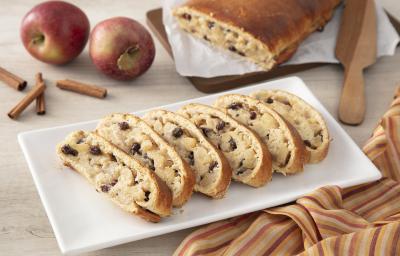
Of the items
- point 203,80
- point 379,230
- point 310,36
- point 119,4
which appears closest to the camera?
point 379,230

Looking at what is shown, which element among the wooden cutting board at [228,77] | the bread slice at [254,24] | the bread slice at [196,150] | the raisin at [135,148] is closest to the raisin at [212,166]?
the bread slice at [196,150]

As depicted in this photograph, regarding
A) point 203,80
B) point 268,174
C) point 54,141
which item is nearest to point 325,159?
point 268,174

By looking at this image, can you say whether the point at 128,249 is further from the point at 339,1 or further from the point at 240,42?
the point at 339,1

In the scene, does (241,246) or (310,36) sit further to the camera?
(310,36)

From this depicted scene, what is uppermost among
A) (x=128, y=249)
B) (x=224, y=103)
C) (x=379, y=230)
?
(x=224, y=103)

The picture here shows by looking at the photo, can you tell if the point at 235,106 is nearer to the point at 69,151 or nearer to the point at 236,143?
the point at 236,143

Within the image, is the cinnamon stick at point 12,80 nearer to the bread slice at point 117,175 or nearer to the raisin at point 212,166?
the bread slice at point 117,175
